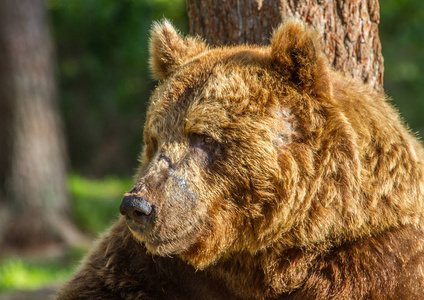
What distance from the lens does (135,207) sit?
9.76 ft

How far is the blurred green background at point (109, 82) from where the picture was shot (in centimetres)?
1279

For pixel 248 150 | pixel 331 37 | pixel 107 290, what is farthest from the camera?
pixel 331 37

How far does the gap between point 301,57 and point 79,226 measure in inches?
374

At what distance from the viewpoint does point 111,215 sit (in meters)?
12.6

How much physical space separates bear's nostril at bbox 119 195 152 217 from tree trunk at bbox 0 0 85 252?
842cm

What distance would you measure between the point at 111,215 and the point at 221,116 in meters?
9.86

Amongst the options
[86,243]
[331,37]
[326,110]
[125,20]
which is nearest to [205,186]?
[326,110]

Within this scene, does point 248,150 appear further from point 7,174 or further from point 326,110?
point 7,174

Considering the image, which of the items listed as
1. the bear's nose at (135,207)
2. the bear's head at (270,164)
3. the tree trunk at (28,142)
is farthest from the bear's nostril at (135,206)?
the tree trunk at (28,142)

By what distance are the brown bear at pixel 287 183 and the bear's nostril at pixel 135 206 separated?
0.25 ft

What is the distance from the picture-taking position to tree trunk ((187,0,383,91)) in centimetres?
416

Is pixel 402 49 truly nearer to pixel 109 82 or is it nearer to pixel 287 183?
pixel 109 82

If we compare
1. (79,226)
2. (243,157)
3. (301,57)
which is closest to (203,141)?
(243,157)

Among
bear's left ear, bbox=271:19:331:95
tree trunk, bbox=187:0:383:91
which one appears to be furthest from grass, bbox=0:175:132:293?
bear's left ear, bbox=271:19:331:95
